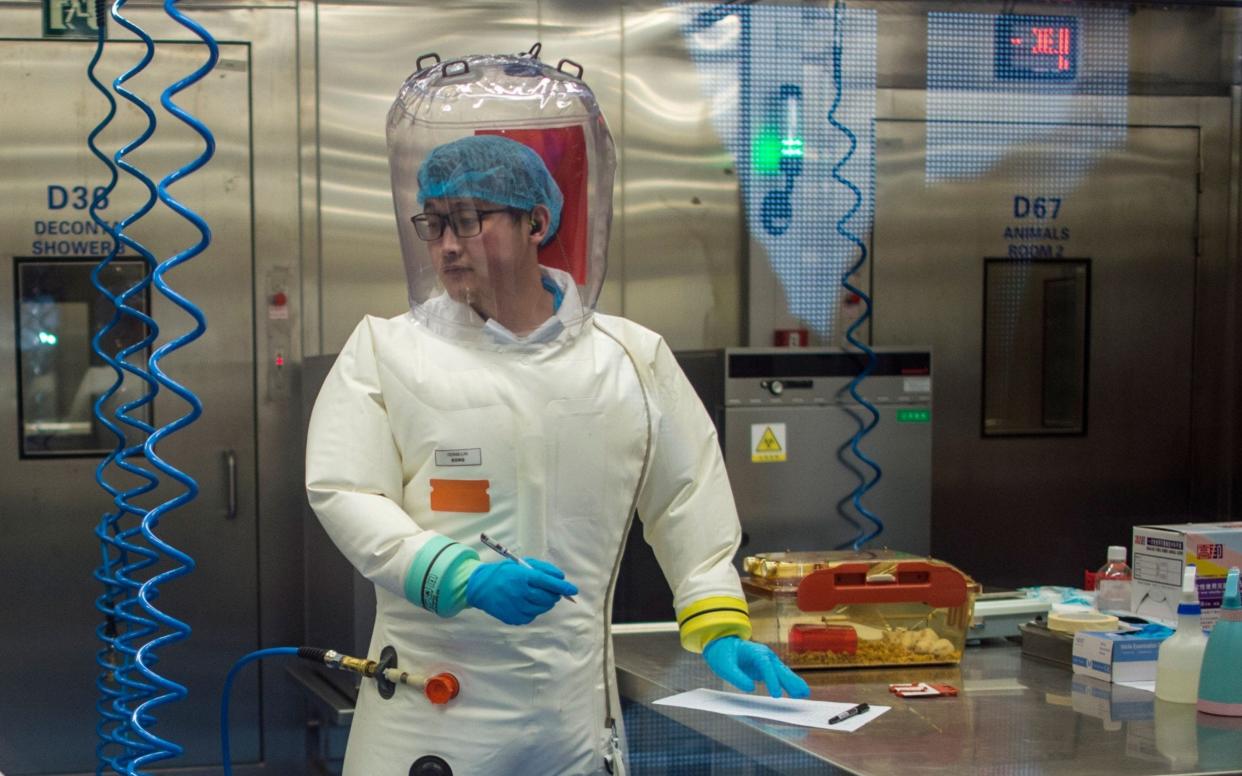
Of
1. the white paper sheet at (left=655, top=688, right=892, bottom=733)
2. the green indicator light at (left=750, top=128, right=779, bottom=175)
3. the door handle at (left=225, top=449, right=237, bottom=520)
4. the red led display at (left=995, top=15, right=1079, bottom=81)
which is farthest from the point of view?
the red led display at (left=995, top=15, right=1079, bottom=81)

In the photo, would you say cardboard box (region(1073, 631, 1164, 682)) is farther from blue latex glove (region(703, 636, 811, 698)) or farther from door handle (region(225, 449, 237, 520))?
door handle (region(225, 449, 237, 520))

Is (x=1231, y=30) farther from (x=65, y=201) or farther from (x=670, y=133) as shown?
(x=65, y=201)

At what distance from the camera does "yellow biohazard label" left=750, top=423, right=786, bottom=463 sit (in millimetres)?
3941

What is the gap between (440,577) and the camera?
1.63 meters

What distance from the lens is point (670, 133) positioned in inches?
174

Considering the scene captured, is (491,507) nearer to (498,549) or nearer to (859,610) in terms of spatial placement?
(498,549)

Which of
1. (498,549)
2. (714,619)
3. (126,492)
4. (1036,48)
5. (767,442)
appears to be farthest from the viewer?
(1036,48)

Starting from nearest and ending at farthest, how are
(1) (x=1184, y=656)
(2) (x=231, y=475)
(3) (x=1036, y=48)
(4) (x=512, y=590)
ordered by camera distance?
1. (4) (x=512, y=590)
2. (1) (x=1184, y=656)
3. (2) (x=231, y=475)
4. (3) (x=1036, y=48)

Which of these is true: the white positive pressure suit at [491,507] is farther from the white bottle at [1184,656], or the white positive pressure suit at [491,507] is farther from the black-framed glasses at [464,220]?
the white bottle at [1184,656]

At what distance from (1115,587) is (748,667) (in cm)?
118

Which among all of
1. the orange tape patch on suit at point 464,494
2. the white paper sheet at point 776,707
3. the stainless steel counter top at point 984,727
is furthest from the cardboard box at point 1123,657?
the orange tape patch on suit at point 464,494

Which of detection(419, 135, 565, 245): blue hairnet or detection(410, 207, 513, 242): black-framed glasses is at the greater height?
detection(419, 135, 565, 245): blue hairnet

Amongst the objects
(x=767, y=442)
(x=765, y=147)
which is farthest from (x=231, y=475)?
(x=765, y=147)

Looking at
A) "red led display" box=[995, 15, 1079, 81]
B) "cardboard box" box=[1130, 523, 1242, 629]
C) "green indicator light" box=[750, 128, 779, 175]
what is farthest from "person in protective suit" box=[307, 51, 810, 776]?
"red led display" box=[995, 15, 1079, 81]
